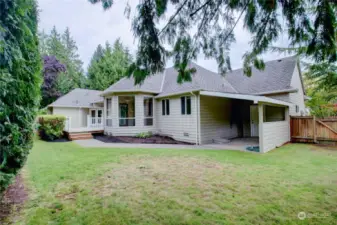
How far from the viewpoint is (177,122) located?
11.5 metres

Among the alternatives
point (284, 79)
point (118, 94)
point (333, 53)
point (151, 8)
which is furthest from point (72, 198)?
point (284, 79)

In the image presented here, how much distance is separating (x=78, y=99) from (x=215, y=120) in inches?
611

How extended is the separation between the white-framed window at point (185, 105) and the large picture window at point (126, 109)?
3910mm

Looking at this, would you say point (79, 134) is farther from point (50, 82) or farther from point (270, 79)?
point (50, 82)

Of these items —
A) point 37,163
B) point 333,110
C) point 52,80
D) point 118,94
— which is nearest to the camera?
point 37,163

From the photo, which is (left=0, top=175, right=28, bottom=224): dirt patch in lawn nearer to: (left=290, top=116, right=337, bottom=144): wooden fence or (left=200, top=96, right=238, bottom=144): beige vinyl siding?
(left=200, top=96, right=238, bottom=144): beige vinyl siding

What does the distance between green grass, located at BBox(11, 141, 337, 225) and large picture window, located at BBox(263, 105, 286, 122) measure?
5.76m

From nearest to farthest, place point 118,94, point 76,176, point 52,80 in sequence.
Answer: point 76,176 < point 118,94 < point 52,80

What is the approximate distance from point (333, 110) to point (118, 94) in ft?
60.2

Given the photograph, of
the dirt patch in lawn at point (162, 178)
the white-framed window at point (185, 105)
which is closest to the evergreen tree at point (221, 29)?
the dirt patch in lawn at point (162, 178)

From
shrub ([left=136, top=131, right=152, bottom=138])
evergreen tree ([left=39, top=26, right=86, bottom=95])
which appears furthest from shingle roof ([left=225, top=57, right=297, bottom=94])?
evergreen tree ([left=39, top=26, right=86, bottom=95])

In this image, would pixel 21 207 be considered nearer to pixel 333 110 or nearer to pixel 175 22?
pixel 175 22

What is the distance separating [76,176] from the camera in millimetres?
4789

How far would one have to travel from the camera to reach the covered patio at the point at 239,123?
8.88 meters
